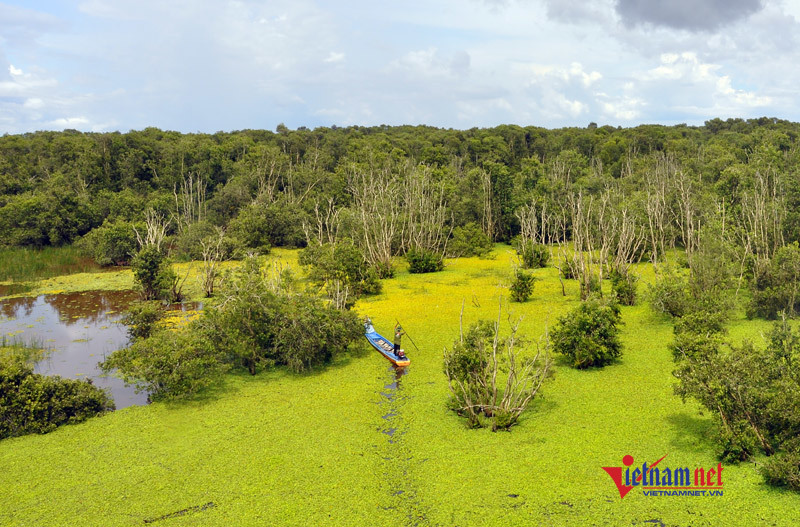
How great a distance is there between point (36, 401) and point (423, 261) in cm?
1954

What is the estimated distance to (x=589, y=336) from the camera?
1412 centimetres

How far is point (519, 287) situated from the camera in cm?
2177

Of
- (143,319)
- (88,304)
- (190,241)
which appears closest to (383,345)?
(143,319)

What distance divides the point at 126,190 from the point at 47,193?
6278mm

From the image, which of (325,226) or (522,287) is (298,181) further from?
A: (522,287)

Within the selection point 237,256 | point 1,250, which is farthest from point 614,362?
point 1,250

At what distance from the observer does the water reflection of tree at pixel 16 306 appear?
73.9 ft

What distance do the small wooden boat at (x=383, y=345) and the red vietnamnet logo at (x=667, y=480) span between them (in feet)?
22.2

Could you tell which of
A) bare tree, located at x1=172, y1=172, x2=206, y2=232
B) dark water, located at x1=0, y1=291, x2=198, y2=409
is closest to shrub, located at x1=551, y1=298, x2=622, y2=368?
dark water, located at x1=0, y1=291, x2=198, y2=409

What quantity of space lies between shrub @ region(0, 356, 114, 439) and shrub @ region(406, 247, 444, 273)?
59.7ft

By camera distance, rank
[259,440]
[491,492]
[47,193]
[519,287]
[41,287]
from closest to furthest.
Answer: [491,492] < [259,440] < [519,287] < [41,287] < [47,193]

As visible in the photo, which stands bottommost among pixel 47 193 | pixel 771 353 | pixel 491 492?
pixel 491 492

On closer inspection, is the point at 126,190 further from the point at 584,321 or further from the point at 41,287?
the point at 584,321

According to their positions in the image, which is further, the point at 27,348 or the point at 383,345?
the point at 27,348
